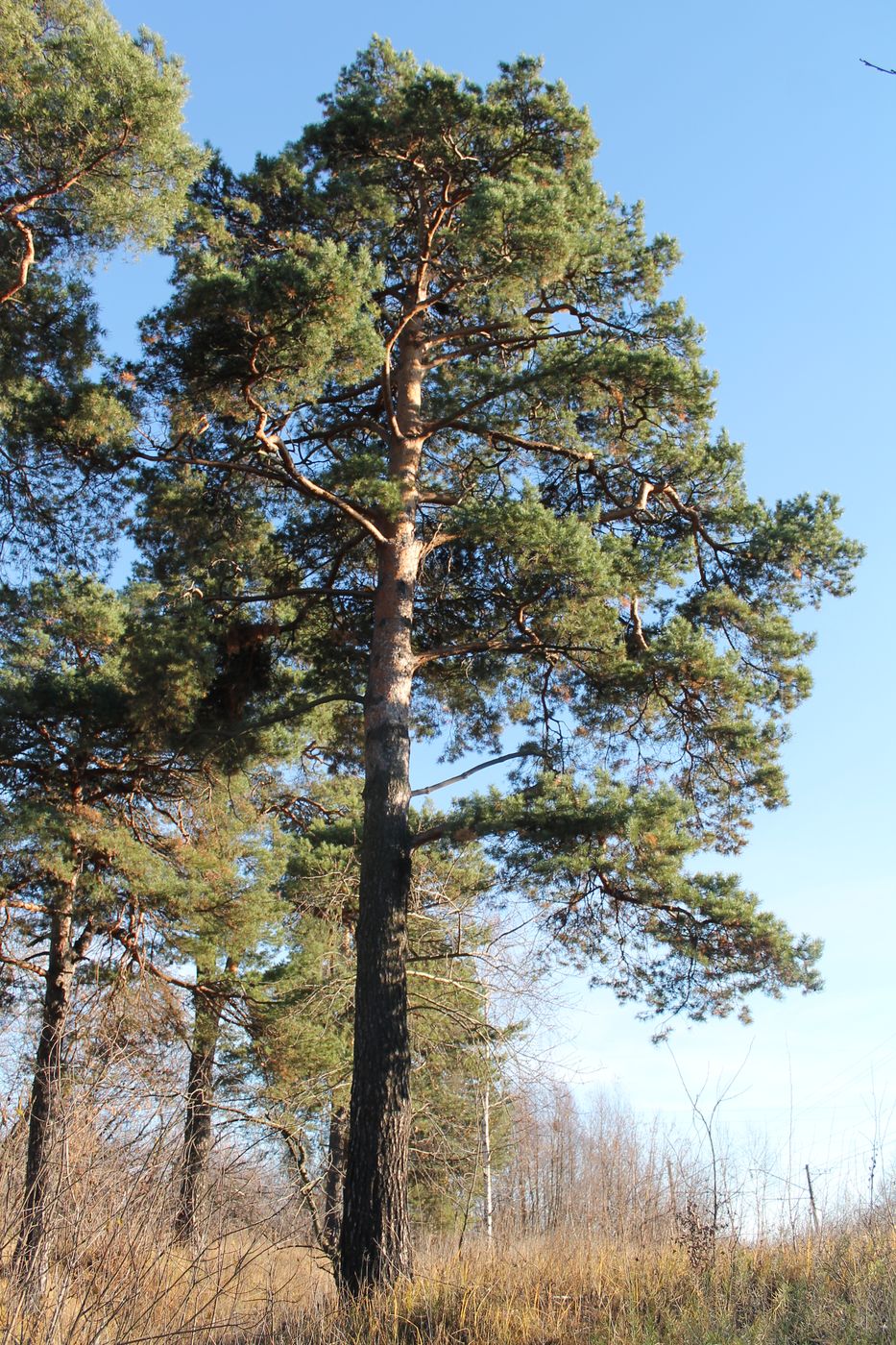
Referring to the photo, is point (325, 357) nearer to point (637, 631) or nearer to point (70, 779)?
point (637, 631)

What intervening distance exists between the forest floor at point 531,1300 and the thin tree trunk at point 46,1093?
23 cm

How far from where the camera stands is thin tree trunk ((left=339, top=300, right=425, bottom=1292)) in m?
7.00

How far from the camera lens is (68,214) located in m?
9.08

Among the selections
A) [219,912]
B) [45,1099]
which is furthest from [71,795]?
[45,1099]

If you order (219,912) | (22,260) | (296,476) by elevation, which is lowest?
(219,912)

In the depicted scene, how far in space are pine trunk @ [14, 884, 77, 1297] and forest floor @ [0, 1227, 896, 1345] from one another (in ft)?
0.67

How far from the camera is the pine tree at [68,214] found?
831 centimetres

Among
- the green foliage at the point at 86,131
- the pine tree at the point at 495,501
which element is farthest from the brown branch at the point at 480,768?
the green foliage at the point at 86,131

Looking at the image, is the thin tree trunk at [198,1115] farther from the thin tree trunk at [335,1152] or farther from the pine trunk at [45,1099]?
the thin tree trunk at [335,1152]

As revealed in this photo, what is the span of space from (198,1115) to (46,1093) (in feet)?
4.43

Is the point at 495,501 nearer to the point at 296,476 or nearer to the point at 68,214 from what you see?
the point at 296,476

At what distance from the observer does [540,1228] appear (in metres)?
8.50

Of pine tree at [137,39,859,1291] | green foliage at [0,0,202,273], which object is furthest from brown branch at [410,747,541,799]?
green foliage at [0,0,202,273]

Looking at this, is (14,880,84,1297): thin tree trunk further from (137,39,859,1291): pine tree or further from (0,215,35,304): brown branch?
(0,215,35,304): brown branch
